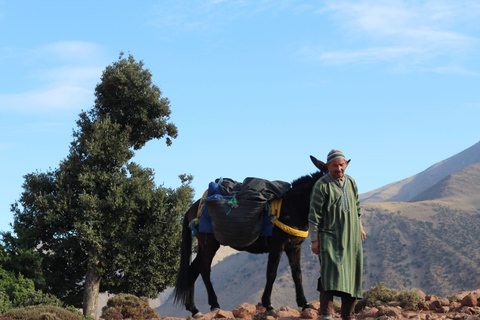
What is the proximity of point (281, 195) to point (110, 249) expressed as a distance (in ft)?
40.1

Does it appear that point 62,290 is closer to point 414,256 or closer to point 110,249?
point 110,249

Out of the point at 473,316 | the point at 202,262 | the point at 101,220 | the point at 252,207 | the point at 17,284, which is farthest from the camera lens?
the point at 101,220

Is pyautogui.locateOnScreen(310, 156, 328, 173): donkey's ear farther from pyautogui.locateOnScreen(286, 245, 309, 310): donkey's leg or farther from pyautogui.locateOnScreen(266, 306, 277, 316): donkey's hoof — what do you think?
pyautogui.locateOnScreen(266, 306, 277, 316): donkey's hoof

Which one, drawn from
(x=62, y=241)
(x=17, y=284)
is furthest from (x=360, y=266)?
(x=62, y=241)

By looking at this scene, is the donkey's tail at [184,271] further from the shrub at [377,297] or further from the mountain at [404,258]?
the mountain at [404,258]

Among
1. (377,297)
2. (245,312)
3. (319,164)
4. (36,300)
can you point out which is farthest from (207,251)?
(36,300)

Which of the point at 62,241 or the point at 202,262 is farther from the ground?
the point at 62,241

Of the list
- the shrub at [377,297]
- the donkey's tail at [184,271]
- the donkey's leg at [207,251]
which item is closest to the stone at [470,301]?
the shrub at [377,297]

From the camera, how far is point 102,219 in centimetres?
2095

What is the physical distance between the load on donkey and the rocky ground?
45cm

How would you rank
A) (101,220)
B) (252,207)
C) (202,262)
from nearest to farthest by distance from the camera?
(252,207) → (202,262) → (101,220)

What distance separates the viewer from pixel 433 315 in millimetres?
8961

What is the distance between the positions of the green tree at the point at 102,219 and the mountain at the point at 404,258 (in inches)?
2204

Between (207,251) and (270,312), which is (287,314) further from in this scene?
(207,251)
